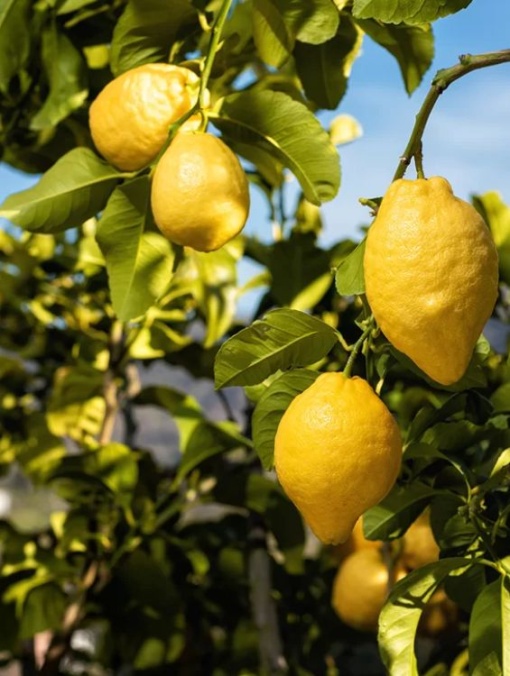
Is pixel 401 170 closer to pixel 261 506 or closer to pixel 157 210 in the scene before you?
pixel 157 210

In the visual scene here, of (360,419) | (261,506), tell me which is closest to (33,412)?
(261,506)

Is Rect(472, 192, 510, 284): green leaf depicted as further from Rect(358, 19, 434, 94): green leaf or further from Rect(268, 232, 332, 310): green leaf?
Rect(358, 19, 434, 94): green leaf

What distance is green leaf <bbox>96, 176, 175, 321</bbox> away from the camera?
2.43ft

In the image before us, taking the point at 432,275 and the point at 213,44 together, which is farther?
the point at 213,44

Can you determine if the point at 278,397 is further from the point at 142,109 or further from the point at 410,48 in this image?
the point at 410,48

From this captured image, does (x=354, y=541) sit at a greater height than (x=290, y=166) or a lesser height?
lesser

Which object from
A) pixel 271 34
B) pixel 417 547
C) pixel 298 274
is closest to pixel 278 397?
pixel 271 34

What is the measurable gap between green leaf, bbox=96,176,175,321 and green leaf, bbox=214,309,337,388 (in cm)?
17

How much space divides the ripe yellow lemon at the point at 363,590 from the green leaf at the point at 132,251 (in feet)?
1.29

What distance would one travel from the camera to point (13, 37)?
86cm

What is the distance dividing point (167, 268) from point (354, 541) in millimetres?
478

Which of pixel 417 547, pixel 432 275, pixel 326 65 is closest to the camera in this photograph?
pixel 432 275

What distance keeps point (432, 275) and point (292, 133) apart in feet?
0.84

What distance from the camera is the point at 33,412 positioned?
63.0 inches
